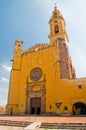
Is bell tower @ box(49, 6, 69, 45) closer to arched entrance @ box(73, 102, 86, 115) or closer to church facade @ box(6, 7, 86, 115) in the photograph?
church facade @ box(6, 7, 86, 115)

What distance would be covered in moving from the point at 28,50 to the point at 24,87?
7.44 meters

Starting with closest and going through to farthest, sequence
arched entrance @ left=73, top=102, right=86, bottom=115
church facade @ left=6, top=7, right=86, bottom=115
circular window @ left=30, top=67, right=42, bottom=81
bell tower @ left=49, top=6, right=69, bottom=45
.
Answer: church facade @ left=6, top=7, right=86, bottom=115, arched entrance @ left=73, top=102, right=86, bottom=115, circular window @ left=30, top=67, right=42, bottom=81, bell tower @ left=49, top=6, right=69, bottom=45

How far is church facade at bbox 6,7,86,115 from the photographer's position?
20.5m

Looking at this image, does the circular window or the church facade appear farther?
the circular window

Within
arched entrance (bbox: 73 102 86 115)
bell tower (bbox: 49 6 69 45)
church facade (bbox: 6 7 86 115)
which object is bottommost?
arched entrance (bbox: 73 102 86 115)

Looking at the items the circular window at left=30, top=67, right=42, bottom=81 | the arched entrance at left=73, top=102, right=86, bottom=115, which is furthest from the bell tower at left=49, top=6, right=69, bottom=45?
the arched entrance at left=73, top=102, right=86, bottom=115

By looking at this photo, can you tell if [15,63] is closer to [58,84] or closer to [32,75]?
[32,75]

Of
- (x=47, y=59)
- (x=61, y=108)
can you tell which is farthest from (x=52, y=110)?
(x=47, y=59)

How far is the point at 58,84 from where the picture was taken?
2178cm

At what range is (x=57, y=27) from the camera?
29031 millimetres

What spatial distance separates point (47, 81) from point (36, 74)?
112 inches

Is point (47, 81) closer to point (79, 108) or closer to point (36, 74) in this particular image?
point (36, 74)

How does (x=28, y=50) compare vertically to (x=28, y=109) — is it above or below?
above

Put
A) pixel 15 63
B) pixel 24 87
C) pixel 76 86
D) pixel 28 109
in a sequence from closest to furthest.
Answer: pixel 76 86
pixel 28 109
pixel 24 87
pixel 15 63
